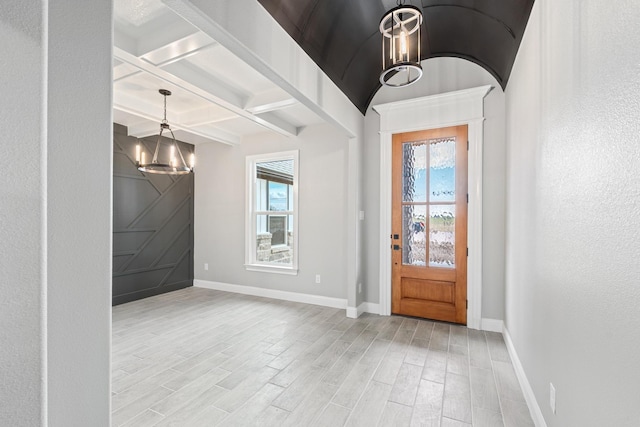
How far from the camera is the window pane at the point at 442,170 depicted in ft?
11.5

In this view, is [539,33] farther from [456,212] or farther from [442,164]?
[456,212]

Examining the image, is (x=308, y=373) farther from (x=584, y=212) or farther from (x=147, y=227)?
(x=147, y=227)

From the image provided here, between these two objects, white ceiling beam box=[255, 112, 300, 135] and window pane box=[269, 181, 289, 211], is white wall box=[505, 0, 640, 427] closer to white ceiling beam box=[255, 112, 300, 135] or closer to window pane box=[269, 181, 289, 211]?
white ceiling beam box=[255, 112, 300, 135]

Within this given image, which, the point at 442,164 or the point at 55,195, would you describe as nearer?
the point at 55,195

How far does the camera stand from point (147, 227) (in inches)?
191

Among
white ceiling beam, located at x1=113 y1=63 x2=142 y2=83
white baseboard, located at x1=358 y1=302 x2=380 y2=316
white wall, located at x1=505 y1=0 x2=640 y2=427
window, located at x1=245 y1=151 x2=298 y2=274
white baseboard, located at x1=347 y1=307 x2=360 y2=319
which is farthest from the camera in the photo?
window, located at x1=245 y1=151 x2=298 y2=274

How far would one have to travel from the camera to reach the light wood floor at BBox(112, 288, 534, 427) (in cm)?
191

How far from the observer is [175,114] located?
13.4 ft

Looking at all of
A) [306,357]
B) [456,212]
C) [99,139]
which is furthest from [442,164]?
[99,139]

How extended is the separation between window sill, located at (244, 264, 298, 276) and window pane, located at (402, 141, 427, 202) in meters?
2.10

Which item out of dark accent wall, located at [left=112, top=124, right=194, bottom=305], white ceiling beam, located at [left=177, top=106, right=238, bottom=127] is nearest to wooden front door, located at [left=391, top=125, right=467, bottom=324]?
white ceiling beam, located at [left=177, top=106, right=238, bottom=127]

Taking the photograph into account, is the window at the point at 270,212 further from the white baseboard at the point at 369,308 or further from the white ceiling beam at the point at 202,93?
the white baseboard at the point at 369,308

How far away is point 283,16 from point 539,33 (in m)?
1.76

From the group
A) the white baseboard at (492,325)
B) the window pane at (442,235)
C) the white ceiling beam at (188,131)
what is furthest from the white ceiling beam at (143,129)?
the white baseboard at (492,325)
